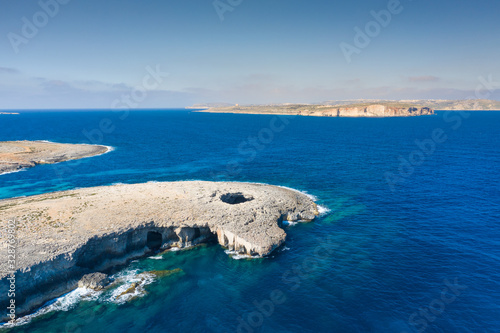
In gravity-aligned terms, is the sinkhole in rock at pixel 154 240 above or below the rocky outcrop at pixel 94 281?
above

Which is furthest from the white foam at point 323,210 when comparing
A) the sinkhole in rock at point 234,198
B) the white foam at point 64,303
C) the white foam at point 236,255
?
the white foam at point 64,303

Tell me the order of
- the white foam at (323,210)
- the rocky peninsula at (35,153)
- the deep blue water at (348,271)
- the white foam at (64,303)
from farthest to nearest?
1. the rocky peninsula at (35,153)
2. the white foam at (323,210)
3. the white foam at (64,303)
4. the deep blue water at (348,271)

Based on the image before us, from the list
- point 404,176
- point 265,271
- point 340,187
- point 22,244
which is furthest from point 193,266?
point 404,176

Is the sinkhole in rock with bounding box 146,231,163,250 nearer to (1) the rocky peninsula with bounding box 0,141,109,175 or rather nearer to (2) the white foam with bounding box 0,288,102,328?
(2) the white foam with bounding box 0,288,102,328

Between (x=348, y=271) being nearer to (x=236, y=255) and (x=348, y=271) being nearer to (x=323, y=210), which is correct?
(x=236, y=255)

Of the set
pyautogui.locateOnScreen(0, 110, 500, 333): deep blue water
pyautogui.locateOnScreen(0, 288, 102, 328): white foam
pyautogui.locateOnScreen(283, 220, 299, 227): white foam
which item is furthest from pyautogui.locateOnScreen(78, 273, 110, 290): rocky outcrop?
pyautogui.locateOnScreen(283, 220, 299, 227): white foam

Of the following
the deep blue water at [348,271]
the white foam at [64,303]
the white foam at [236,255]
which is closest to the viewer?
the deep blue water at [348,271]

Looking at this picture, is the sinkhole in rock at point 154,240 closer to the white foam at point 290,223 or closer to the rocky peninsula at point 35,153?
the white foam at point 290,223

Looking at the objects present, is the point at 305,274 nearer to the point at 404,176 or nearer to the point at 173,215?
the point at 173,215
